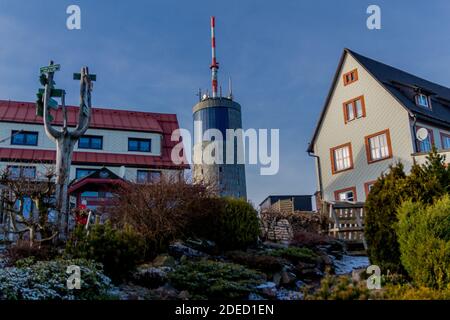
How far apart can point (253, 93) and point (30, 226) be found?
10.8 metres

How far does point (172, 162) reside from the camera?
2900 centimetres

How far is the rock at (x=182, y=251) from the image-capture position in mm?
10914

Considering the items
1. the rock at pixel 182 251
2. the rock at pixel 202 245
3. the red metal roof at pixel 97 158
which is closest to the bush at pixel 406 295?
the rock at pixel 182 251

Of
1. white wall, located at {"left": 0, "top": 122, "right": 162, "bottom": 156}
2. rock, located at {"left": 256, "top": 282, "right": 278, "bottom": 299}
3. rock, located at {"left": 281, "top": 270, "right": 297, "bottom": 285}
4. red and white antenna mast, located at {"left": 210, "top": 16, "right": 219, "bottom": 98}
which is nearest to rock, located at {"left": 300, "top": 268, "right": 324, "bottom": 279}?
rock, located at {"left": 281, "top": 270, "right": 297, "bottom": 285}

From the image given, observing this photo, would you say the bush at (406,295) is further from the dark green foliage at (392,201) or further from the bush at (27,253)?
the bush at (27,253)

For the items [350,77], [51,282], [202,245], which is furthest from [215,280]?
[350,77]

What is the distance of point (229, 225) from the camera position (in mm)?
11883

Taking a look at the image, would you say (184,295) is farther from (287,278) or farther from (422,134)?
(422,134)

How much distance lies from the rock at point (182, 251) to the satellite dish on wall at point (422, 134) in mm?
14899

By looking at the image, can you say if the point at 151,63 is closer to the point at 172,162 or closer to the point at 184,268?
the point at 184,268

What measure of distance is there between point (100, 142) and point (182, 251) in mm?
19759

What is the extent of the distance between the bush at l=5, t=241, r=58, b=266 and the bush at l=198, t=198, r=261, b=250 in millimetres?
3943
